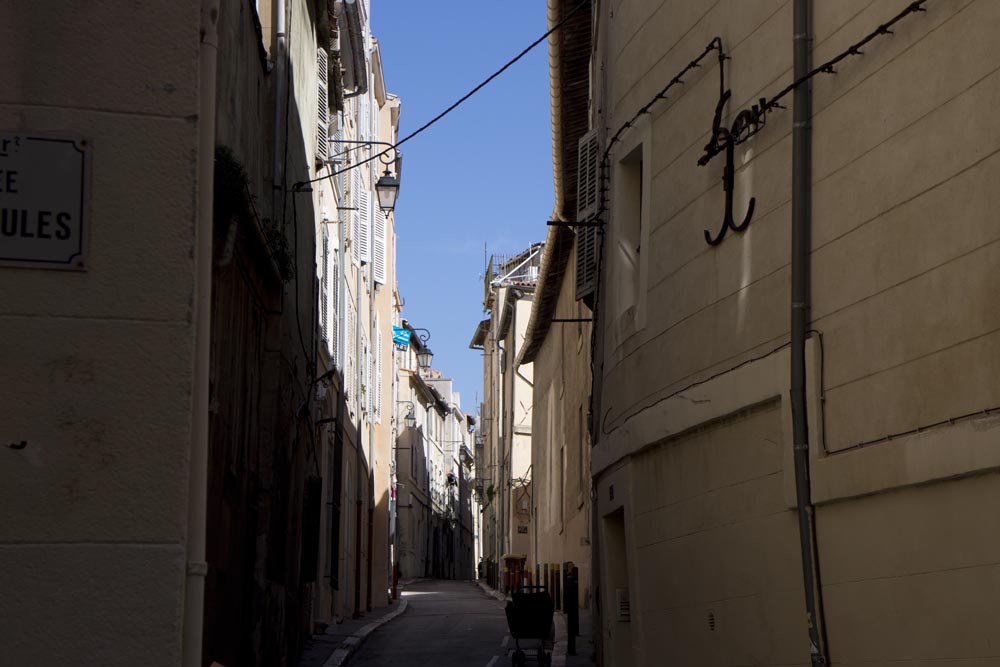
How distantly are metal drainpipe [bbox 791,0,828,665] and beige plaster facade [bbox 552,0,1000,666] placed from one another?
0.20ft

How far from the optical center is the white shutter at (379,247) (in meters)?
31.8

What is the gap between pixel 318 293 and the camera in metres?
20.0

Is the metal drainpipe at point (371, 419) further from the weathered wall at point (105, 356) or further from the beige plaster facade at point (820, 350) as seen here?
the weathered wall at point (105, 356)

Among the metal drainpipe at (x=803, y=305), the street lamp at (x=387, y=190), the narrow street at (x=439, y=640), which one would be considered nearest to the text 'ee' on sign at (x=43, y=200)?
the metal drainpipe at (x=803, y=305)

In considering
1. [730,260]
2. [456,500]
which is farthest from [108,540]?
[456,500]

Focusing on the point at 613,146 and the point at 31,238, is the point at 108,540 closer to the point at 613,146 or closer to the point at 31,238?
the point at 31,238

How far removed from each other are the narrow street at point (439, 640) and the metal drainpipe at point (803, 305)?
9703 millimetres

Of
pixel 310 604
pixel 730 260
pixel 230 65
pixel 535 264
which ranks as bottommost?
pixel 310 604

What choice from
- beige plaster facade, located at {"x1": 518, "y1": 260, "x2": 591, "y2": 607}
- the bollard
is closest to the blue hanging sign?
beige plaster facade, located at {"x1": 518, "y1": 260, "x2": 591, "y2": 607}

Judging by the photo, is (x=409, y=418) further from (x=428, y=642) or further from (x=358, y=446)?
(x=428, y=642)

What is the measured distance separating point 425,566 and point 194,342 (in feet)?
223

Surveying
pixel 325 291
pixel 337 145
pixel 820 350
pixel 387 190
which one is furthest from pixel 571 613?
pixel 820 350

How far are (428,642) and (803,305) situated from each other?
13508mm

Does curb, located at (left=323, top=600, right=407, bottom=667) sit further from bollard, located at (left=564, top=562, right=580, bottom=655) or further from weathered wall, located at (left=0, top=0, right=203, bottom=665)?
weathered wall, located at (left=0, top=0, right=203, bottom=665)
